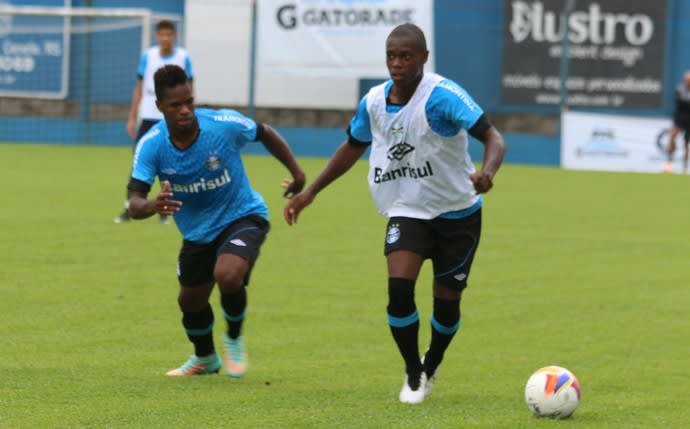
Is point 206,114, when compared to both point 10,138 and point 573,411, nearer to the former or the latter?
point 573,411

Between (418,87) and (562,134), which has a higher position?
(418,87)

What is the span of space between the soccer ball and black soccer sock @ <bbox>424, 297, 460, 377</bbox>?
0.75 metres

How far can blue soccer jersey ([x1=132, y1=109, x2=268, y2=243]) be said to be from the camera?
748 centimetres

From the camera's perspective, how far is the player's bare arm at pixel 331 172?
7219 millimetres

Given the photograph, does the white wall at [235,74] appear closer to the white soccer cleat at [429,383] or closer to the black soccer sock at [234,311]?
the black soccer sock at [234,311]

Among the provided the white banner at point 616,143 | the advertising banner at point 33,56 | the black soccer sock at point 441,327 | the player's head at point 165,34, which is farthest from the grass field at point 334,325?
the advertising banner at point 33,56

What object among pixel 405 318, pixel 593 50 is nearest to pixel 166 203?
pixel 405 318

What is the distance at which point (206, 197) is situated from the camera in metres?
7.61

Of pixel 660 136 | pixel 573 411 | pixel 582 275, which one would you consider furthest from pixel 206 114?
pixel 660 136

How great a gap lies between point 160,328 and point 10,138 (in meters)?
21.4

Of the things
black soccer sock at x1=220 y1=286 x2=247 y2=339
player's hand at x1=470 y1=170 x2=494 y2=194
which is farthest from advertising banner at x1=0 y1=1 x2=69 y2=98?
player's hand at x1=470 y1=170 x2=494 y2=194

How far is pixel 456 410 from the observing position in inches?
262

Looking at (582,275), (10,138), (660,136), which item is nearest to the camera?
(582,275)

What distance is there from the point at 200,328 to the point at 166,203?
1124 mm
